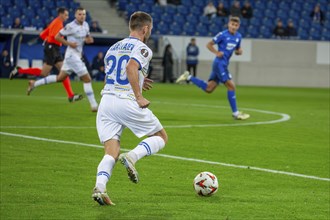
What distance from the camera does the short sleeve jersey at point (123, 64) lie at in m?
8.31

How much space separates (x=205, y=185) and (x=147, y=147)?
3.05 feet

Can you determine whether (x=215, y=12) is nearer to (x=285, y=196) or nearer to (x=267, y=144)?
(x=267, y=144)

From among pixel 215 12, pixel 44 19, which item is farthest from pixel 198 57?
pixel 44 19

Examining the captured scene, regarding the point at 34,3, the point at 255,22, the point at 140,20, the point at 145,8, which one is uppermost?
the point at 140,20

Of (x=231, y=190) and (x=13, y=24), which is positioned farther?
(x=13, y=24)

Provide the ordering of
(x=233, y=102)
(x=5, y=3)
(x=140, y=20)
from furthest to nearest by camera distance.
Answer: (x=5, y=3), (x=233, y=102), (x=140, y=20)

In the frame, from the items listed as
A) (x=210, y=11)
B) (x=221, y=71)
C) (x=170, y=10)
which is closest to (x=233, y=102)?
(x=221, y=71)

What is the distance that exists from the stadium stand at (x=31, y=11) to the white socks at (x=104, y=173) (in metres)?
28.2

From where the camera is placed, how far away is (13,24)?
35594 mm

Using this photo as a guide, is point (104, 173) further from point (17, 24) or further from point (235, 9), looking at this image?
point (235, 9)

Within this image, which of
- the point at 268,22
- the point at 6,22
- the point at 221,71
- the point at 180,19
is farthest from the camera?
the point at 268,22

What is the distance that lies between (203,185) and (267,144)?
5.33 m

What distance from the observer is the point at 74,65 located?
63.8 feet

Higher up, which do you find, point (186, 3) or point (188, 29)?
point (186, 3)
